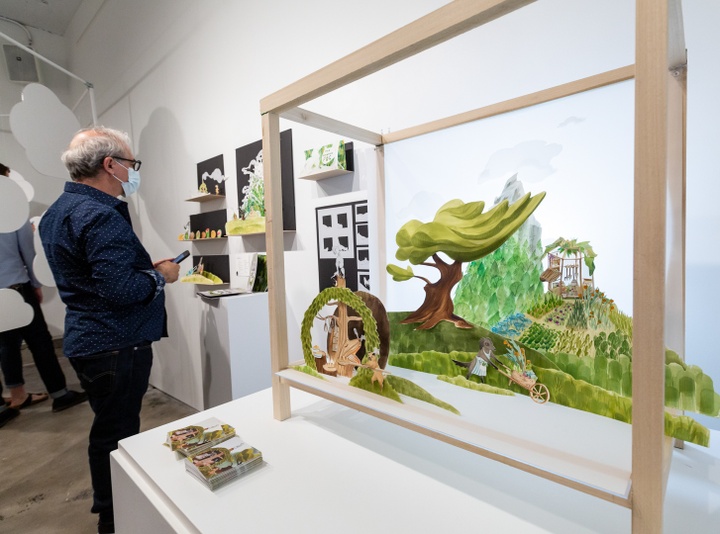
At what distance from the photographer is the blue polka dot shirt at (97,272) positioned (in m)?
1.29

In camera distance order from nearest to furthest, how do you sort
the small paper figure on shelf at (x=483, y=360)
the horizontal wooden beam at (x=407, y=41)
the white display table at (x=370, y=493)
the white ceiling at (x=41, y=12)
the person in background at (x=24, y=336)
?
the horizontal wooden beam at (x=407, y=41) → the white display table at (x=370, y=493) → the small paper figure on shelf at (x=483, y=360) → the person in background at (x=24, y=336) → the white ceiling at (x=41, y=12)

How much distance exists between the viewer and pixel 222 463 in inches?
31.5

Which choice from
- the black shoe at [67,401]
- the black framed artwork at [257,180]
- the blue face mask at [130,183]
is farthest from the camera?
the black shoe at [67,401]

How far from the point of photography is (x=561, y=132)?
74 centimetres

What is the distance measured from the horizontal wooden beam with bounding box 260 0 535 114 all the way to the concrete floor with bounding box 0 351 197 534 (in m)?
1.95

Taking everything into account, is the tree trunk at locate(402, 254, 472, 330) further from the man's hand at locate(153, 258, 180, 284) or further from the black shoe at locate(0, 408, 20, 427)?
the black shoe at locate(0, 408, 20, 427)

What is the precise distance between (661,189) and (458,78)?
949 mm

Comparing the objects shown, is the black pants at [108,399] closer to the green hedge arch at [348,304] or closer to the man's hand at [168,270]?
the man's hand at [168,270]

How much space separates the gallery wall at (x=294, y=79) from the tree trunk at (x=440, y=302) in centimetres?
30

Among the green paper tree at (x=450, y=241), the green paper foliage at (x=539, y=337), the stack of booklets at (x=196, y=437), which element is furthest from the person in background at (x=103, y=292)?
the green paper foliage at (x=539, y=337)

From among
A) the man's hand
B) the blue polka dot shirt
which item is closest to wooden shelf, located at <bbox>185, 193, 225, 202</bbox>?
the man's hand

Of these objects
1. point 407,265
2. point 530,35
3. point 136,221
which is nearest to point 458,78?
point 530,35

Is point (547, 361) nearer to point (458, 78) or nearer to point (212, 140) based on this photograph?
point (458, 78)

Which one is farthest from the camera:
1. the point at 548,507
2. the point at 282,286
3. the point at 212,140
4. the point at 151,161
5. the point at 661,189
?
the point at 151,161
